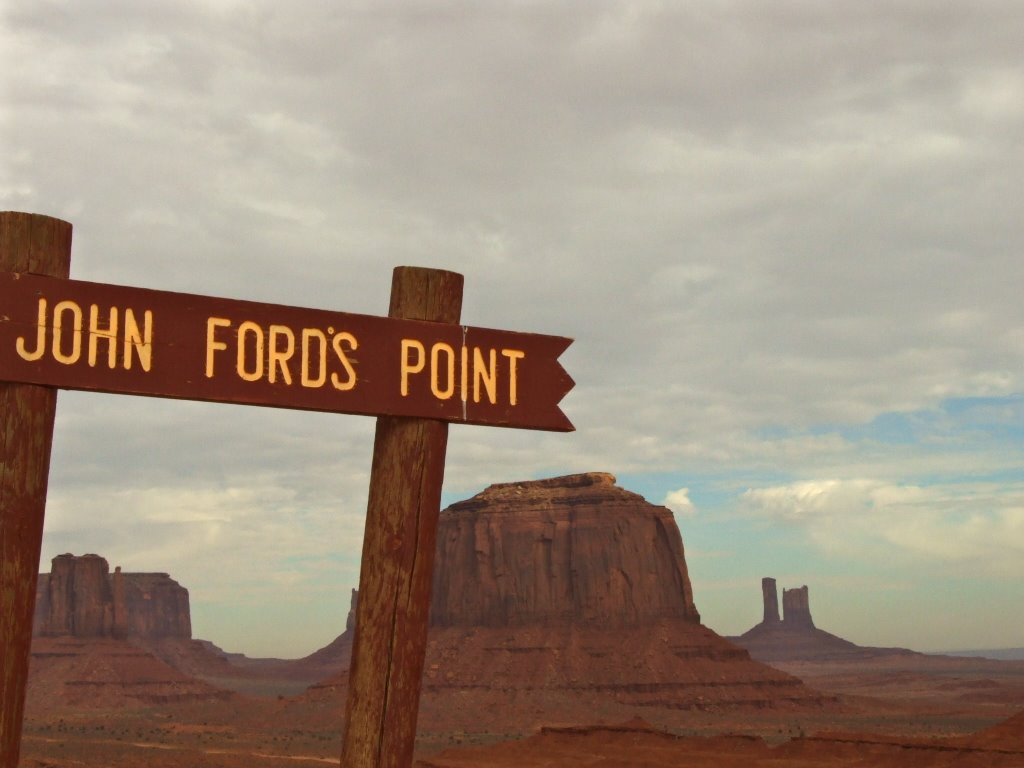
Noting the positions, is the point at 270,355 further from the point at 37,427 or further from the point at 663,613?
the point at 663,613

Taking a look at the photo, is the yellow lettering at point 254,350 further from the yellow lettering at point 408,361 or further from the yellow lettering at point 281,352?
the yellow lettering at point 408,361

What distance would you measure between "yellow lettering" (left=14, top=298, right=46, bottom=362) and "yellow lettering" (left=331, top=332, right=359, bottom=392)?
3.79 feet

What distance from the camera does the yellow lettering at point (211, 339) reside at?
519cm

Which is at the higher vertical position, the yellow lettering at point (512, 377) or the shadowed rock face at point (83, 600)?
the shadowed rock face at point (83, 600)

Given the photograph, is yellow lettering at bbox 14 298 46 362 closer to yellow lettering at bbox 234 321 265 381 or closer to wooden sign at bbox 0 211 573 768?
wooden sign at bbox 0 211 573 768

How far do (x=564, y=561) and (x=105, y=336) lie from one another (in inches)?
3953

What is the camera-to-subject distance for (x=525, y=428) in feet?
18.4

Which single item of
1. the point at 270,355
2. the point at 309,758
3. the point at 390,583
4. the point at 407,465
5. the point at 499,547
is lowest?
the point at 309,758

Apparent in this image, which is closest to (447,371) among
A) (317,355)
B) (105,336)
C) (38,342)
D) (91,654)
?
(317,355)

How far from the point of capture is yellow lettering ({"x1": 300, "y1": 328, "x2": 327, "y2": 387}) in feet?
17.4

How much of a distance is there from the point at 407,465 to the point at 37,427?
1.51 meters

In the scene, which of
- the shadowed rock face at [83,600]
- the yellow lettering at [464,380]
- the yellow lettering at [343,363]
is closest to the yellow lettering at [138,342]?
the yellow lettering at [343,363]

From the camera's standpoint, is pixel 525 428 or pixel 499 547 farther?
pixel 499 547

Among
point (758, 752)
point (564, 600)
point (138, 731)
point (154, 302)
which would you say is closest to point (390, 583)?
point (154, 302)
